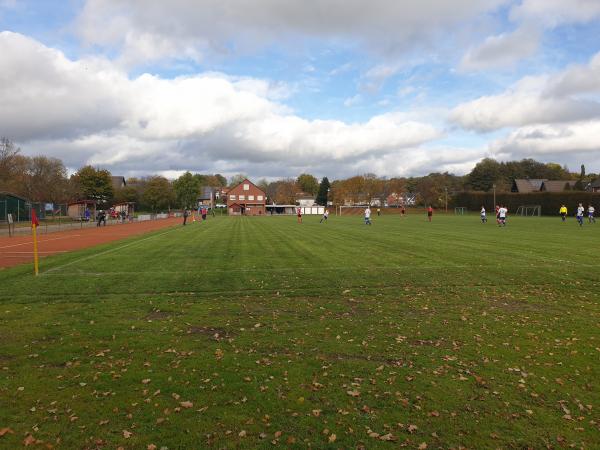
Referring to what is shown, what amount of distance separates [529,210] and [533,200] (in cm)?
201

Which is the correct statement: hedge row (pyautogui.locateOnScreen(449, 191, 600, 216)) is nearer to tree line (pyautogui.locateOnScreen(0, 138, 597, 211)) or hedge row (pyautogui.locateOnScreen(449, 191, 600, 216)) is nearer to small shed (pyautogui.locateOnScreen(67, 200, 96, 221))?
tree line (pyautogui.locateOnScreen(0, 138, 597, 211))

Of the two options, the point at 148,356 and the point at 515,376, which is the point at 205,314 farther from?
the point at 515,376

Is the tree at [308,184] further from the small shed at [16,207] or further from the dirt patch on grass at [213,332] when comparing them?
the dirt patch on grass at [213,332]

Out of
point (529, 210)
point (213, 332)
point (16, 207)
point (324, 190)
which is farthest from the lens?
point (324, 190)

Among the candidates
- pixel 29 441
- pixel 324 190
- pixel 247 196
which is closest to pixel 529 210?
pixel 324 190

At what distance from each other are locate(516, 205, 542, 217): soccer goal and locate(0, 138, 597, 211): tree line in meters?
17.2

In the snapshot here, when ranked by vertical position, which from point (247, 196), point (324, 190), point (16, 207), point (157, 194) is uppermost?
point (324, 190)

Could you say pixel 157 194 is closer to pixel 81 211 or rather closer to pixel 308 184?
pixel 81 211

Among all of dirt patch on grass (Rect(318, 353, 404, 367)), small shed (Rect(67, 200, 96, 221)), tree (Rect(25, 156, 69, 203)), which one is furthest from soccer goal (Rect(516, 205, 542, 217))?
dirt patch on grass (Rect(318, 353, 404, 367))

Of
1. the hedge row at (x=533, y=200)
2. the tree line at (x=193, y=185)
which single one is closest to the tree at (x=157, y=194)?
the tree line at (x=193, y=185)

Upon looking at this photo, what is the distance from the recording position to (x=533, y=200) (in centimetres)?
7606

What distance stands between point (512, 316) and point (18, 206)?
177 feet

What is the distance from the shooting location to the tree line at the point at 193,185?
65875 millimetres

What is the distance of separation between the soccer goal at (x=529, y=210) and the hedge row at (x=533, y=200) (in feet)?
3.45
